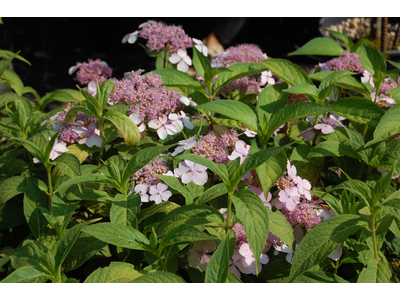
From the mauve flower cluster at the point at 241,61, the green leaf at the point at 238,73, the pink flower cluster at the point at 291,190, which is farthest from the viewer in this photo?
the mauve flower cluster at the point at 241,61

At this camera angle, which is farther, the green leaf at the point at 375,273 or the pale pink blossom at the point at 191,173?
the pale pink blossom at the point at 191,173

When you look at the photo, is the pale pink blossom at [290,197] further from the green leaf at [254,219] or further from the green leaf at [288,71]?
the green leaf at [288,71]

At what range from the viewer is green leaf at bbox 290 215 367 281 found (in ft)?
2.80

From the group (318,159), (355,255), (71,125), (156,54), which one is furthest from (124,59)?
(355,255)

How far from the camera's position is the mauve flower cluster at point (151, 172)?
1053 millimetres

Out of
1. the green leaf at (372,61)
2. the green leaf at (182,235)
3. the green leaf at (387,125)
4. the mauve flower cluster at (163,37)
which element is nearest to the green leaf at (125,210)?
the green leaf at (182,235)

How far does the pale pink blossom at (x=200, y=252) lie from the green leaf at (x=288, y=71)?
534 millimetres

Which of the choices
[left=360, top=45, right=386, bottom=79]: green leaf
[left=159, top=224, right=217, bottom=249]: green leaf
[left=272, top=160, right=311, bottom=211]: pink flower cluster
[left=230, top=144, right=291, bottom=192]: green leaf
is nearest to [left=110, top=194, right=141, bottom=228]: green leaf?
[left=159, top=224, right=217, bottom=249]: green leaf

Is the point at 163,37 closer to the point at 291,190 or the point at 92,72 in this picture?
the point at 92,72

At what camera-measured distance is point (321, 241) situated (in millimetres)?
874

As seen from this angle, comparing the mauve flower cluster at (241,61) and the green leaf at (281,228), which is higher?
the mauve flower cluster at (241,61)

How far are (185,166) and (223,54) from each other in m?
0.71

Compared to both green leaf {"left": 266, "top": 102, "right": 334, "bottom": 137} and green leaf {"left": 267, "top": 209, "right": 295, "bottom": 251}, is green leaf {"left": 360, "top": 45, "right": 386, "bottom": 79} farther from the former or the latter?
green leaf {"left": 267, "top": 209, "right": 295, "bottom": 251}

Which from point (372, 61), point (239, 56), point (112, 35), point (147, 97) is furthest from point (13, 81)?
point (112, 35)
